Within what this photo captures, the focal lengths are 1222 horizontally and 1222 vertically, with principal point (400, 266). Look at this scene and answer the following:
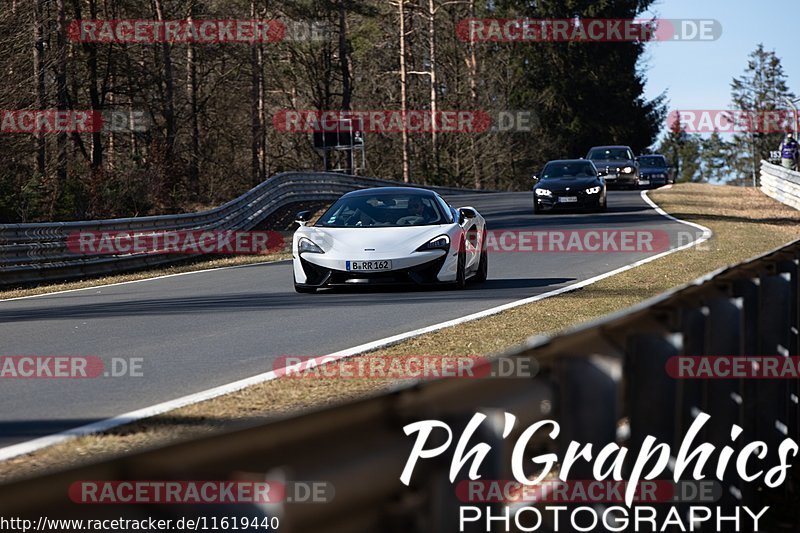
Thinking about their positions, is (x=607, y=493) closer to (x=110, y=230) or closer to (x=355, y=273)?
(x=355, y=273)

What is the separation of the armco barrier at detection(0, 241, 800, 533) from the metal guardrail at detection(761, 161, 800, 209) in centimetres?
3504

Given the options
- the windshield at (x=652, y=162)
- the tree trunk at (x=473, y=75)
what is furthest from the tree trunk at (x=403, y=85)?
the windshield at (x=652, y=162)

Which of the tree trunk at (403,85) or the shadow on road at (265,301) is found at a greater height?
the tree trunk at (403,85)

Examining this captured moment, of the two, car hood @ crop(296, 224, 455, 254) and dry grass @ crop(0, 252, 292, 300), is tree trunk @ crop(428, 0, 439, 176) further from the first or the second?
car hood @ crop(296, 224, 455, 254)

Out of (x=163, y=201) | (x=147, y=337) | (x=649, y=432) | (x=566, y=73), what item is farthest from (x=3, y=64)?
(x=566, y=73)

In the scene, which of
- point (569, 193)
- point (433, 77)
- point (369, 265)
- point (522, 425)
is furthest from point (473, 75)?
point (522, 425)

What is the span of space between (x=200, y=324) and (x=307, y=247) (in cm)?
318

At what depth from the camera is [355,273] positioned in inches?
611

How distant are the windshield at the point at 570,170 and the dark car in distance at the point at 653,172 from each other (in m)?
20.9

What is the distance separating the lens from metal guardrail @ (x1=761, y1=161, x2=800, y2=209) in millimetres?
39031

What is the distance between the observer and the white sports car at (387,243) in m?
15.5

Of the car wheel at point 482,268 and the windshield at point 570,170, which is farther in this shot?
the windshield at point 570,170

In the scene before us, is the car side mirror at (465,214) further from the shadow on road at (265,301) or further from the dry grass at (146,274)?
the dry grass at (146,274)

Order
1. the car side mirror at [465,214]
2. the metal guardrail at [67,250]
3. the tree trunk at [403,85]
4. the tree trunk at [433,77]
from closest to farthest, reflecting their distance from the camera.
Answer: the car side mirror at [465,214], the metal guardrail at [67,250], the tree trunk at [403,85], the tree trunk at [433,77]
